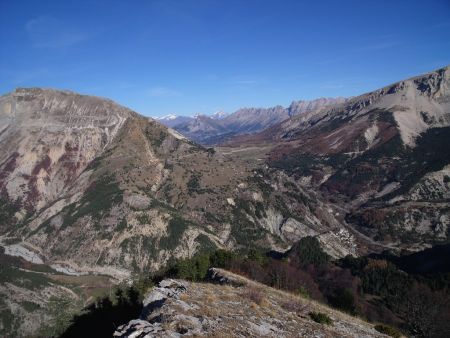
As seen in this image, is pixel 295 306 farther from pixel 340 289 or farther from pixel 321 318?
pixel 340 289

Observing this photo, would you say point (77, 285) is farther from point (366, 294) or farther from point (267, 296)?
point (267, 296)

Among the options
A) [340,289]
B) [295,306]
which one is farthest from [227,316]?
[340,289]

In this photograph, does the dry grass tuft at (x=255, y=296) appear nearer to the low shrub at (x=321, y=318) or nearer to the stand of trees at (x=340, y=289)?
the low shrub at (x=321, y=318)

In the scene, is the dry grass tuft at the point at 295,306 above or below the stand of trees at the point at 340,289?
above

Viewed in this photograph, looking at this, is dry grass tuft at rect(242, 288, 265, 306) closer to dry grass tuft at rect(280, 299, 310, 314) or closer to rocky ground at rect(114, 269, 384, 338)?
rocky ground at rect(114, 269, 384, 338)

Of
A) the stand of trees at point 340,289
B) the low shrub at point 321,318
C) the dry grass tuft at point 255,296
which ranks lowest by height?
the stand of trees at point 340,289

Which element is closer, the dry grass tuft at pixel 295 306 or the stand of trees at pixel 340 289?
the dry grass tuft at pixel 295 306

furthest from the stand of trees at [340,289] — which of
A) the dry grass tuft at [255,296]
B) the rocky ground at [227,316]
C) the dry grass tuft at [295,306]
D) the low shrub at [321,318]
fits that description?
the dry grass tuft at [255,296]

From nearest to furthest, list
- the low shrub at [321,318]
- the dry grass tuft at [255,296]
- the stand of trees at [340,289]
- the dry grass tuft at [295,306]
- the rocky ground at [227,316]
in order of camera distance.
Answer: the rocky ground at [227,316], the low shrub at [321,318], the dry grass tuft at [255,296], the dry grass tuft at [295,306], the stand of trees at [340,289]

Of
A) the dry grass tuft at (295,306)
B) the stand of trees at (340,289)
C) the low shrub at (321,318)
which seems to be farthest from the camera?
the stand of trees at (340,289)

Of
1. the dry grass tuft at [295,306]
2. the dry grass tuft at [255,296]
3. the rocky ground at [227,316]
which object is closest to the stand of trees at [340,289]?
the dry grass tuft at [295,306]
